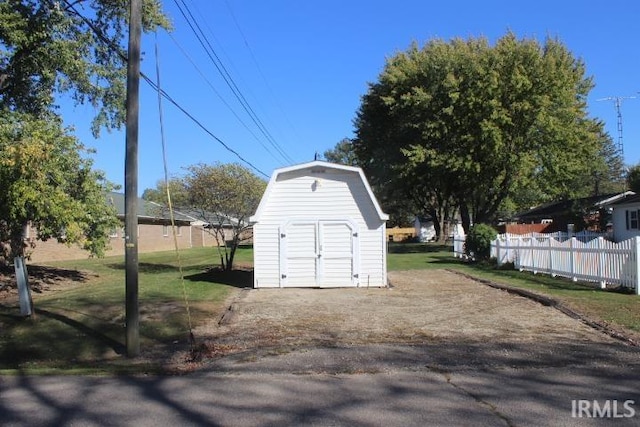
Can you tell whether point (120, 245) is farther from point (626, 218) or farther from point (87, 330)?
point (626, 218)

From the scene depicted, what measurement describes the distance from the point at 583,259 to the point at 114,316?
12259 millimetres

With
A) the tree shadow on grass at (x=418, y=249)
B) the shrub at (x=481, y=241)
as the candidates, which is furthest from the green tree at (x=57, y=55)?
the tree shadow on grass at (x=418, y=249)

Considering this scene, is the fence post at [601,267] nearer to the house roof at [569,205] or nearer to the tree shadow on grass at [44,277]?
the tree shadow on grass at [44,277]

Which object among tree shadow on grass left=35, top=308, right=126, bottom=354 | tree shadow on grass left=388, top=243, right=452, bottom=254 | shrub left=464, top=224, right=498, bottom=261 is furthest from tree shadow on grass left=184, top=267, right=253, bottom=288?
tree shadow on grass left=388, top=243, right=452, bottom=254

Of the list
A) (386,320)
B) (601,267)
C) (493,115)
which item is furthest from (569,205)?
(386,320)

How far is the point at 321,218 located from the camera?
17547 millimetres

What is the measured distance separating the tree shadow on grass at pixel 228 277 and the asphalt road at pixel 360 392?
1134cm

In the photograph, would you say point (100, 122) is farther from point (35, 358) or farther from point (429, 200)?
point (429, 200)

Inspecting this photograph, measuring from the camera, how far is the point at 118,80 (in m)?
20.3

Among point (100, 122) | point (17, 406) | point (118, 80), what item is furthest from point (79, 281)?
point (17, 406)

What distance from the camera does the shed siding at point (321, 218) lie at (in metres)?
17.5

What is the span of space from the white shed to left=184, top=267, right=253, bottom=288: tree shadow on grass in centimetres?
184

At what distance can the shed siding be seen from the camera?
17.5 m

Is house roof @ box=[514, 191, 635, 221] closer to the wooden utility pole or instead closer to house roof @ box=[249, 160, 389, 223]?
house roof @ box=[249, 160, 389, 223]
